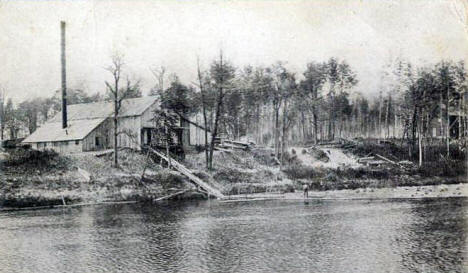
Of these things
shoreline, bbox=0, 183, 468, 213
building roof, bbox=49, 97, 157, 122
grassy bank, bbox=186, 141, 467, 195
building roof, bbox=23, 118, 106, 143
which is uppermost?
building roof, bbox=49, 97, 157, 122

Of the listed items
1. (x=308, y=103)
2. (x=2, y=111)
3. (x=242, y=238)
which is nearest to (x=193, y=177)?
(x=308, y=103)

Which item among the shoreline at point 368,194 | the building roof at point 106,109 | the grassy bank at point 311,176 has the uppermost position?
the building roof at point 106,109

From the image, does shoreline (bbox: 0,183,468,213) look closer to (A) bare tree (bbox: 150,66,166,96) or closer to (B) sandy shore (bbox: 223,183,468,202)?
(B) sandy shore (bbox: 223,183,468,202)

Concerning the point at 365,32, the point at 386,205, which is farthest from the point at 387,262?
the point at 365,32

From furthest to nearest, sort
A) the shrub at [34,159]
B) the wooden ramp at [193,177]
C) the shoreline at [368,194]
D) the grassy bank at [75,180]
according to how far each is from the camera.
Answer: the wooden ramp at [193,177], the shoreline at [368,194], the shrub at [34,159], the grassy bank at [75,180]

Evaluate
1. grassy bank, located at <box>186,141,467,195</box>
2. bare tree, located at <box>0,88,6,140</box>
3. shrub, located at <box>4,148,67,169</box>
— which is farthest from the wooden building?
grassy bank, located at <box>186,141,467,195</box>

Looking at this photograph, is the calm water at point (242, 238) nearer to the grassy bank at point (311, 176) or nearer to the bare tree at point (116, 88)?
the grassy bank at point (311, 176)

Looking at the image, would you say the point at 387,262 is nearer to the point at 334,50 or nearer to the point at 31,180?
the point at 334,50

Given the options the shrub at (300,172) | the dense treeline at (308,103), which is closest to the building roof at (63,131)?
the dense treeline at (308,103)
